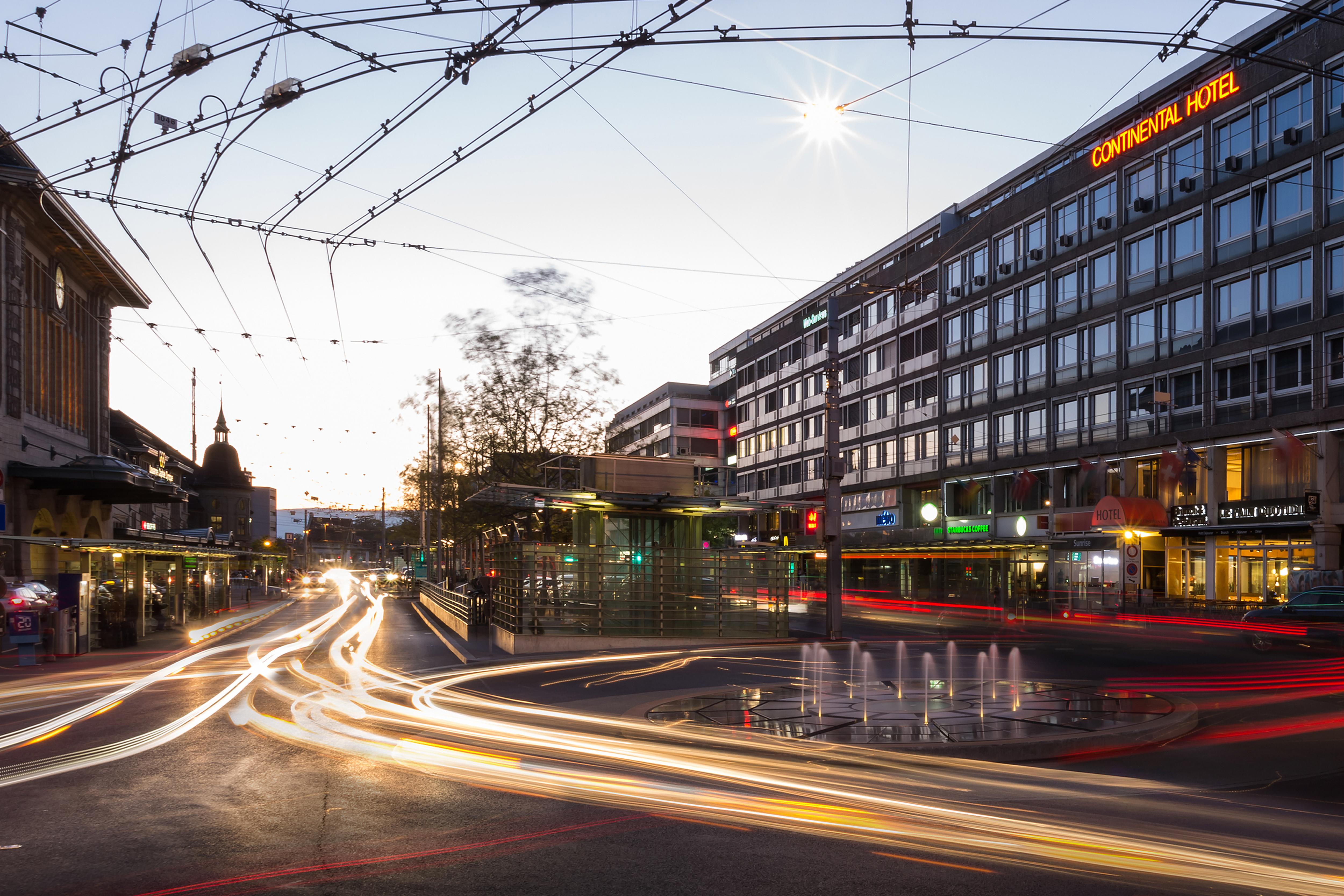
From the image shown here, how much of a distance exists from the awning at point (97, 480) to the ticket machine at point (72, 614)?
32.9 feet

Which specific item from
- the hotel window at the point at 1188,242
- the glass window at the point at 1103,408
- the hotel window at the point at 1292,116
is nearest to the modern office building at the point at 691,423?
the glass window at the point at 1103,408

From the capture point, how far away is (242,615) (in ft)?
175

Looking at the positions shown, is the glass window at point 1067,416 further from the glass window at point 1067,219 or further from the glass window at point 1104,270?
the glass window at point 1067,219

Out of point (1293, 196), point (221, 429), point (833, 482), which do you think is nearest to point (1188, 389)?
point (1293, 196)

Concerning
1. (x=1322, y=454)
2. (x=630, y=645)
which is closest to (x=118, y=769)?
(x=630, y=645)

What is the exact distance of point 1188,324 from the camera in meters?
45.1

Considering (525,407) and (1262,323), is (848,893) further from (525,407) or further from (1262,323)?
(1262,323)

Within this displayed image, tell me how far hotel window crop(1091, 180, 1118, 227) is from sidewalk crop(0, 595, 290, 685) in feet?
135

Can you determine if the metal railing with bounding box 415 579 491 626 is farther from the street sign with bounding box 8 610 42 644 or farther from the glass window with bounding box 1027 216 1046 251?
the glass window with bounding box 1027 216 1046 251

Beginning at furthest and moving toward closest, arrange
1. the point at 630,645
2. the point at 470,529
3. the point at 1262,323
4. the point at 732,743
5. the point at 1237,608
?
the point at 470,529
the point at 1262,323
the point at 1237,608
the point at 630,645
the point at 732,743

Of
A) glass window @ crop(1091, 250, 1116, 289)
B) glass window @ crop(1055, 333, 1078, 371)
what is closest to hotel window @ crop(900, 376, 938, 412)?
glass window @ crop(1055, 333, 1078, 371)

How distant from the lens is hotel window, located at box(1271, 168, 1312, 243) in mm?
39219

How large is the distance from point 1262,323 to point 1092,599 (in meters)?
12.4

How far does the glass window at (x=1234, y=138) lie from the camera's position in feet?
138
